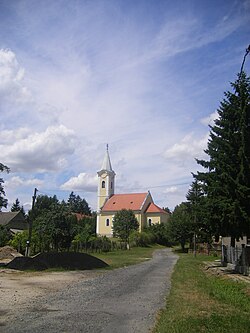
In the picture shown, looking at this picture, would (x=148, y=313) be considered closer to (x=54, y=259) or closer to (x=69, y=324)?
(x=69, y=324)

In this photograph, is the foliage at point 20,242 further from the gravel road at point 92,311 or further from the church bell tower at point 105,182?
the church bell tower at point 105,182

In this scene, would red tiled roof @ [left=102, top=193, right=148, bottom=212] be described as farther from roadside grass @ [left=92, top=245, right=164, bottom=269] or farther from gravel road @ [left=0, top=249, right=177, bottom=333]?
gravel road @ [left=0, top=249, right=177, bottom=333]

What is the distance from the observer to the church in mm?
91125

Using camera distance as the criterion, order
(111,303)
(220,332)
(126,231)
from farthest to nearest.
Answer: (126,231) → (111,303) → (220,332)

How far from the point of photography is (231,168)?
21.4 metres

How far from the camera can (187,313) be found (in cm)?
991

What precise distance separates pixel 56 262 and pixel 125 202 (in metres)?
68.2

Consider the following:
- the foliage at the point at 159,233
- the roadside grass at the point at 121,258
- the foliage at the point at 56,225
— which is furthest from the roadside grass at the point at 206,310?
the foliage at the point at 159,233

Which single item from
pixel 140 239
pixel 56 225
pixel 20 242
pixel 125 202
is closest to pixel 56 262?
pixel 56 225

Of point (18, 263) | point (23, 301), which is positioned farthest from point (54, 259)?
point (23, 301)

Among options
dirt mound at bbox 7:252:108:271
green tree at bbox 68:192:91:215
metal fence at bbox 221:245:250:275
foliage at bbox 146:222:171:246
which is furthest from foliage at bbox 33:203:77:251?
green tree at bbox 68:192:91:215

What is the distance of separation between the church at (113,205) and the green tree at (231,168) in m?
67.8

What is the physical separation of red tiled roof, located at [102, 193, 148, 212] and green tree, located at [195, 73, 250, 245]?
69.1 meters

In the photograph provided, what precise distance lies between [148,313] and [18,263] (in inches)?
681
